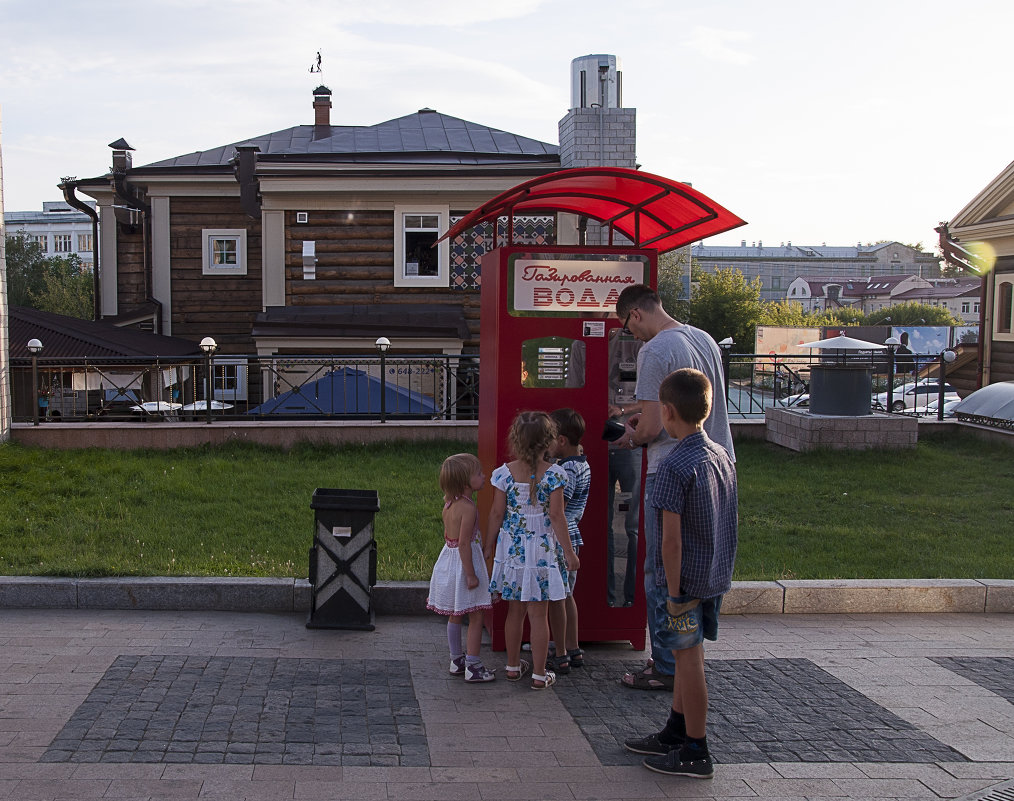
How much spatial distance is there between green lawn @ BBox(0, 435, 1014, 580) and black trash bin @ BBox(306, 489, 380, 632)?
1.95ft

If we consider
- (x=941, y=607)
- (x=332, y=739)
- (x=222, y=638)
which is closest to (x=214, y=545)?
(x=222, y=638)

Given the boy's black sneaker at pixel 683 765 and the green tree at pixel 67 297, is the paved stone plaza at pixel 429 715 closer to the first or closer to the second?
the boy's black sneaker at pixel 683 765

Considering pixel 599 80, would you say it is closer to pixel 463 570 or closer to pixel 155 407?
pixel 155 407

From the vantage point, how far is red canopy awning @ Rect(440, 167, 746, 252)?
5562mm

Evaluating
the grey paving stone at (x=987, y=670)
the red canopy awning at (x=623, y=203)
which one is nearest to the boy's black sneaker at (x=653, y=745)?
the grey paving stone at (x=987, y=670)

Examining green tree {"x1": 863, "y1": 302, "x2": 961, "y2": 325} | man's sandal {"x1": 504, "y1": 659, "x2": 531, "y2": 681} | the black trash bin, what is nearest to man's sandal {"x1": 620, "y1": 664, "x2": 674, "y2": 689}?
man's sandal {"x1": 504, "y1": 659, "x2": 531, "y2": 681}

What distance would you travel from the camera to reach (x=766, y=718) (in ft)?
15.6

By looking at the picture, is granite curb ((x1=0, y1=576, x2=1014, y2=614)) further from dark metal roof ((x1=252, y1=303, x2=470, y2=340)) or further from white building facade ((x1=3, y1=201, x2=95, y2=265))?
white building facade ((x1=3, y1=201, x2=95, y2=265))

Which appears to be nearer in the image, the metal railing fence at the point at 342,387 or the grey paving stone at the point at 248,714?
the grey paving stone at the point at 248,714

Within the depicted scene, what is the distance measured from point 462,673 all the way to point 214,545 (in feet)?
9.69

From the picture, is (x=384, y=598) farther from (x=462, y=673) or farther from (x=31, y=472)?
(x=31, y=472)

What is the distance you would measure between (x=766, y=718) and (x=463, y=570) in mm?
1693

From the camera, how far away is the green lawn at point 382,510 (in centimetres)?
708

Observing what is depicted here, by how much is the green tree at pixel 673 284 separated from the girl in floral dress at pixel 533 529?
46236 millimetres
